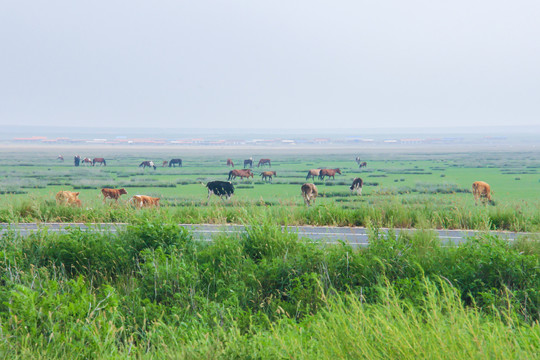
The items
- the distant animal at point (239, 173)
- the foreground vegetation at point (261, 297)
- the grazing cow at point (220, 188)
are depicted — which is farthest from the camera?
the distant animal at point (239, 173)

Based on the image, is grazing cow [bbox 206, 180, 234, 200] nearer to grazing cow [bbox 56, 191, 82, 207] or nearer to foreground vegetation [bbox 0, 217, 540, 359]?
grazing cow [bbox 56, 191, 82, 207]

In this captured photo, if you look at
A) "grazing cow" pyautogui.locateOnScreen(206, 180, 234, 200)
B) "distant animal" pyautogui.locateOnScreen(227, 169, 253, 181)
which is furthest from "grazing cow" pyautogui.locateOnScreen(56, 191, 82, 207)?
"distant animal" pyautogui.locateOnScreen(227, 169, 253, 181)

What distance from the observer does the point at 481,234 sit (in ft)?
41.6

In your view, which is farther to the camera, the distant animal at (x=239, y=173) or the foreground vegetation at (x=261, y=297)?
the distant animal at (x=239, y=173)

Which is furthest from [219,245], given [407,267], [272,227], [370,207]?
[370,207]

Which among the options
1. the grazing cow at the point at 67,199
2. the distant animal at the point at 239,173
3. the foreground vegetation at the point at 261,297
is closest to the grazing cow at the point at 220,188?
the grazing cow at the point at 67,199

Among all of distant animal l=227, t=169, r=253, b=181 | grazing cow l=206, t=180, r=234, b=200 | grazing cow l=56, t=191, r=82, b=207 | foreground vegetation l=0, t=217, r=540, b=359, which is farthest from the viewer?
distant animal l=227, t=169, r=253, b=181

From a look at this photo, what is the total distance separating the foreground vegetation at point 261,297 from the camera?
6156 millimetres

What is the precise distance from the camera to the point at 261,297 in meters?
9.95

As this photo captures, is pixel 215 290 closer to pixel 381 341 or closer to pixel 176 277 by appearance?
pixel 176 277

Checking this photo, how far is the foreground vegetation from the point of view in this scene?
616 cm

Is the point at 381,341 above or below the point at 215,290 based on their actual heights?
above

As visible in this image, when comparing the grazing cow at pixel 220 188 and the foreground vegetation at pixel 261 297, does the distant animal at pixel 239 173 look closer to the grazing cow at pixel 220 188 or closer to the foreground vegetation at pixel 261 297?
the grazing cow at pixel 220 188

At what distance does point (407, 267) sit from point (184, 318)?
4648mm
